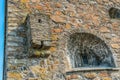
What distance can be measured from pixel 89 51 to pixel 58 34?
88cm

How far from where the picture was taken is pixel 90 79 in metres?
5.81

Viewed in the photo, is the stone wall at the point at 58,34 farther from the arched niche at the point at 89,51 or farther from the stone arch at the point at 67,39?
the arched niche at the point at 89,51

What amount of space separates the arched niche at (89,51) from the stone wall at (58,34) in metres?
0.12

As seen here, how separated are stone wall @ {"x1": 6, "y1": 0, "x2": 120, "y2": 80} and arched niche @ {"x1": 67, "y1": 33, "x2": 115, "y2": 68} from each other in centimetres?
12

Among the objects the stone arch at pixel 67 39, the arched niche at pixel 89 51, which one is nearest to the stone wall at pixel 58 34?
the stone arch at pixel 67 39

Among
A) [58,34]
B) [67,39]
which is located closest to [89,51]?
[67,39]

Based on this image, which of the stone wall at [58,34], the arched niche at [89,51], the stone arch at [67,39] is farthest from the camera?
the arched niche at [89,51]

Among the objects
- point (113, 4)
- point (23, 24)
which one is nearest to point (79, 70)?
point (23, 24)

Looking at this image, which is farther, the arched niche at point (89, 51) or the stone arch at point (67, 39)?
the arched niche at point (89, 51)

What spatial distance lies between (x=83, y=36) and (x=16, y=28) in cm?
158

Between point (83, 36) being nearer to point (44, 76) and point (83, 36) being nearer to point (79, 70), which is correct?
point (79, 70)

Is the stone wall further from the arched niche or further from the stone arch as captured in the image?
the arched niche

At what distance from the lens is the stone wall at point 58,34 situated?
218 inches

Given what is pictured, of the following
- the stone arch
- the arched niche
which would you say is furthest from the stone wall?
the arched niche
